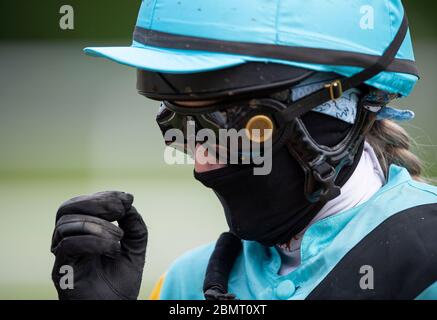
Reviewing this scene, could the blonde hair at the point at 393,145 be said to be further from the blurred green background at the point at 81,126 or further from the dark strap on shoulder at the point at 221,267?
the blurred green background at the point at 81,126

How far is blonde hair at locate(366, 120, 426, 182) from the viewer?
7.34 feet

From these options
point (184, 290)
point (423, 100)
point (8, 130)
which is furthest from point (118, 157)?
point (184, 290)

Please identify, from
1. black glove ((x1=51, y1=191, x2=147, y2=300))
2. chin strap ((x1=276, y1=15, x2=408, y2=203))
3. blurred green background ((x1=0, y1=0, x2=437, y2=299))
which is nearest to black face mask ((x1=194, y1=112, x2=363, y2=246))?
chin strap ((x1=276, y1=15, x2=408, y2=203))

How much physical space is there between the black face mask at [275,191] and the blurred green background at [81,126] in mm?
5330

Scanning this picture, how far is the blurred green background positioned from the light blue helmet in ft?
18.0

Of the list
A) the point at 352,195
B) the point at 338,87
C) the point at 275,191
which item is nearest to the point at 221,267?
the point at 275,191

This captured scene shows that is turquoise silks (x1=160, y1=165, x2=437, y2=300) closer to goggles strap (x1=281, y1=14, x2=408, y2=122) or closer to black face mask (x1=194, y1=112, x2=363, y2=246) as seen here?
black face mask (x1=194, y1=112, x2=363, y2=246)

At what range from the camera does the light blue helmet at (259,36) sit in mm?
1847

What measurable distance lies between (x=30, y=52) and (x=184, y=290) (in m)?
8.20

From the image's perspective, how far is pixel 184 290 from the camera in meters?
2.30

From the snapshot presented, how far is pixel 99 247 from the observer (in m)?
2.12

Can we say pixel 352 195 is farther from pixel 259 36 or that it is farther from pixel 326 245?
pixel 259 36

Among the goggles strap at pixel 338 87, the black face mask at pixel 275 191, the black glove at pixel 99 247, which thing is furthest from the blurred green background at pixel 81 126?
the goggles strap at pixel 338 87
